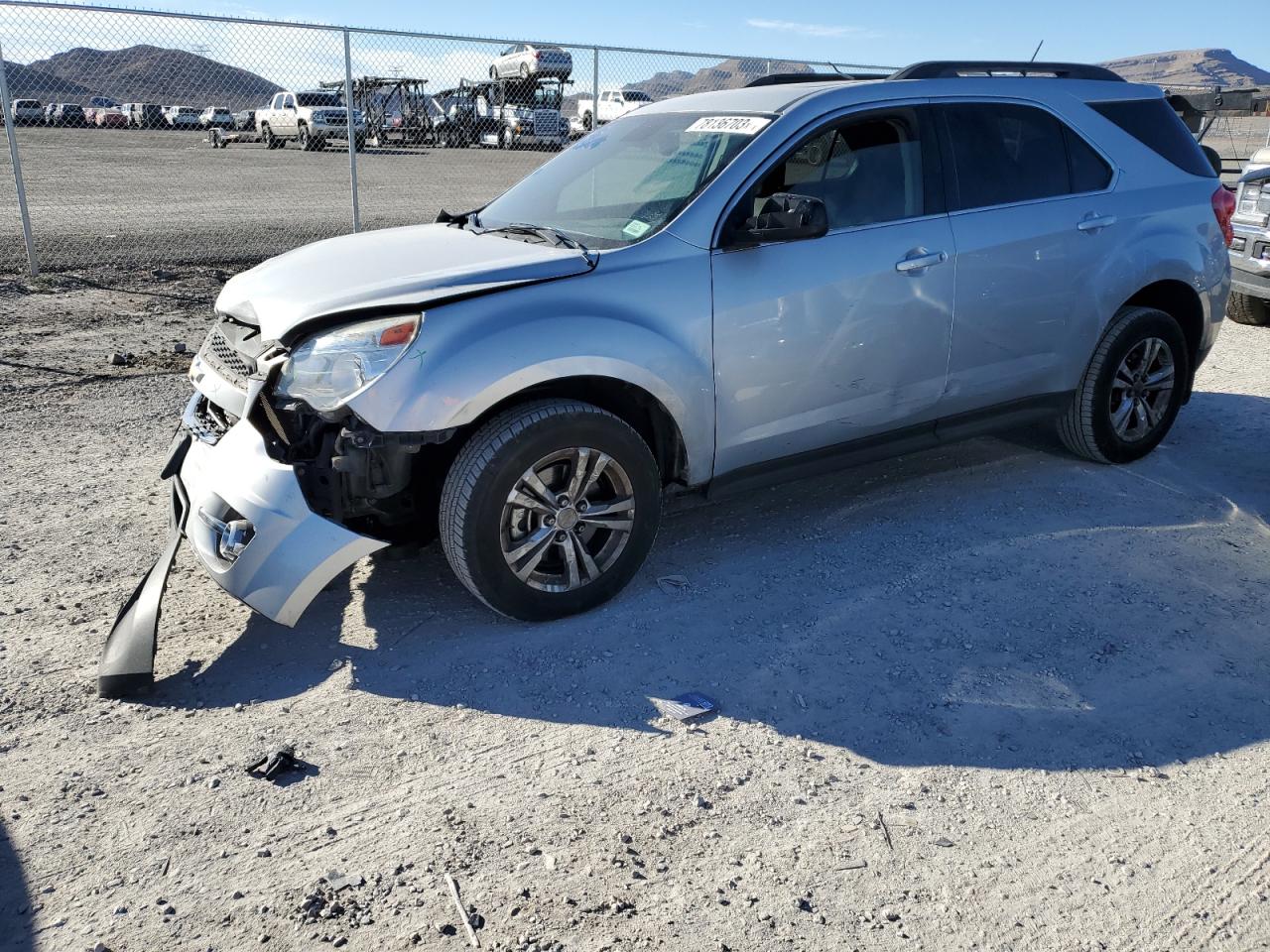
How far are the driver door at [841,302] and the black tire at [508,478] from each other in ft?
1.58

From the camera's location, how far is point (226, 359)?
4074mm

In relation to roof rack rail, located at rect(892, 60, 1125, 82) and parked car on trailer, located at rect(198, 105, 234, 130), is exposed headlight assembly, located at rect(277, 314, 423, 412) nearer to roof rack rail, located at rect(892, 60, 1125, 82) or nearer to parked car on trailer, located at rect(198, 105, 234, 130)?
roof rack rail, located at rect(892, 60, 1125, 82)

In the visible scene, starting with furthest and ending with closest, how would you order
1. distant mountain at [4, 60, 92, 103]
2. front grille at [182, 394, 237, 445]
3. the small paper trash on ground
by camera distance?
1. distant mountain at [4, 60, 92, 103]
2. front grille at [182, 394, 237, 445]
3. the small paper trash on ground

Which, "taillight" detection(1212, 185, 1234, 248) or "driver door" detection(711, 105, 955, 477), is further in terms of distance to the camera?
"taillight" detection(1212, 185, 1234, 248)

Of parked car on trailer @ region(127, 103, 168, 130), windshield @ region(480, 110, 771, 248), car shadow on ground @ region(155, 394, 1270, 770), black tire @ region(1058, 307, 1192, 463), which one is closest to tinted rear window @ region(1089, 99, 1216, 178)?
→ black tire @ region(1058, 307, 1192, 463)

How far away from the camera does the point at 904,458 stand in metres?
5.81

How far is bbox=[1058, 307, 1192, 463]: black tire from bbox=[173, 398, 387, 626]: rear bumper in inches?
147

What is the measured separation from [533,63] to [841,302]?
11.7 metres

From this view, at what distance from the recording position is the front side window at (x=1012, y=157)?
4.78 m

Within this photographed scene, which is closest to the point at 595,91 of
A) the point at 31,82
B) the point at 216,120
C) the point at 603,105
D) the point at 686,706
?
the point at 603,105

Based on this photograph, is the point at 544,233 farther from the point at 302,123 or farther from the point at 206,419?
the point at 302,123

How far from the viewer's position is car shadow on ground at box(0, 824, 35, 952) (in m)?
2.46

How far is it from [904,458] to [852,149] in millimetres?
1920

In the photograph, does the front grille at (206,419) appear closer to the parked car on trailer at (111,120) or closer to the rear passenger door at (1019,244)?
the rear passenger door at (1019,244)
